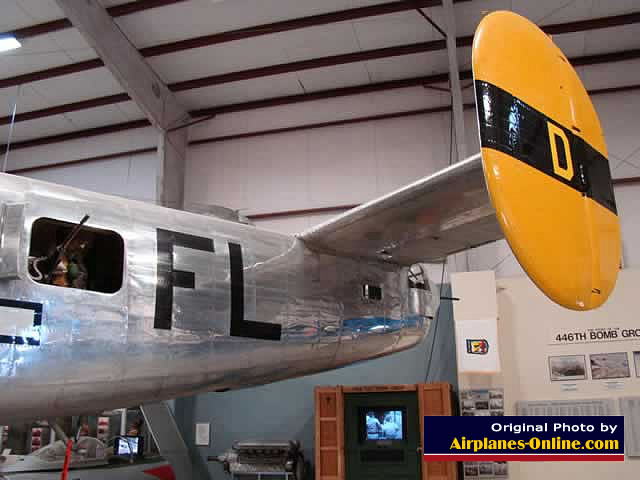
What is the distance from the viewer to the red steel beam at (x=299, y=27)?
9422mm

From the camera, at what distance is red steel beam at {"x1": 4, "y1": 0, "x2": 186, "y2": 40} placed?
9.35 m

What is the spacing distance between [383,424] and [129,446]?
377cm

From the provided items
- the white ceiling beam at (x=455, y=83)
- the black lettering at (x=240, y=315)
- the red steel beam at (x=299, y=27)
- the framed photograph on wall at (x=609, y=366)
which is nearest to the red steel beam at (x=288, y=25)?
the red steel beam at (x=299, y=27)

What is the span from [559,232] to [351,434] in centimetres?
624

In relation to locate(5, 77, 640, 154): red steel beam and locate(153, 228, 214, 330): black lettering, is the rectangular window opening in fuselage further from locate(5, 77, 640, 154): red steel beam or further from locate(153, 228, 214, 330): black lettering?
locate(5, 77, 640, 154): red steel beam

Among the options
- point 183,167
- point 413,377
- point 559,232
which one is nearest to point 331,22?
point 183,167

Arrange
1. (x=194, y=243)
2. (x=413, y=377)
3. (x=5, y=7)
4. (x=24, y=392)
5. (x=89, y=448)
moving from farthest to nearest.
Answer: (x=413, y=377) < (x=5, y=7) < (x=89, y=448) < (x=194, y=243) < (x=24, y=392)

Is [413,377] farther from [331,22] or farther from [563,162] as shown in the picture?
[563,162]

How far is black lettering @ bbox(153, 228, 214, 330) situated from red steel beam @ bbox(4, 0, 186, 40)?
279 inches

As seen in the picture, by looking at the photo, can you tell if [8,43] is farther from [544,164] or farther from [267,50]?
[544,164]

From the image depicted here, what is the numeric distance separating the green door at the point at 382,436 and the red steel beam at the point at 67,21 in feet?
22.1

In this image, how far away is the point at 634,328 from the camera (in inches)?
327

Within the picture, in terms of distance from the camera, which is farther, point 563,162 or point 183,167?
point 183,167

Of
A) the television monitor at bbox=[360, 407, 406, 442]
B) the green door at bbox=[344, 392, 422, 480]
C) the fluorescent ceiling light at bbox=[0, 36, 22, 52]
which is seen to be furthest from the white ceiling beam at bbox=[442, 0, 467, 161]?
the fluorescent ceiling light at bbox=[0, 36, 22, 52]
